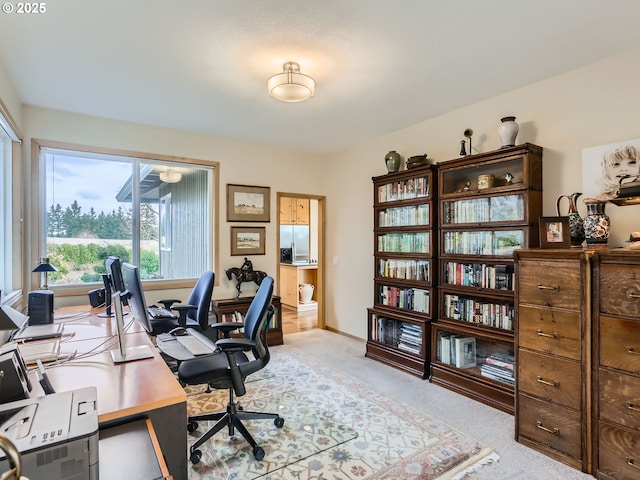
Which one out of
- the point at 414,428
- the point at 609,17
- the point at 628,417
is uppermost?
the point at 609,17

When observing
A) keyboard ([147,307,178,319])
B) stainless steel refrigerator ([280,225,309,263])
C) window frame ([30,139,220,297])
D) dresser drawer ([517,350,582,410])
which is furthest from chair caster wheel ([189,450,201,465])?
stainless steel refrigerator ([280,225,309,263])

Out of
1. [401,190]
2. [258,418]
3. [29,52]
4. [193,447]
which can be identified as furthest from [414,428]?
[29,52]

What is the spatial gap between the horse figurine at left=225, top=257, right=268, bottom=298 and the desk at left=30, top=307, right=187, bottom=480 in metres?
2.64

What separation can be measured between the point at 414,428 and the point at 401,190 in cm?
246

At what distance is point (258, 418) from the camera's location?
2.48 m

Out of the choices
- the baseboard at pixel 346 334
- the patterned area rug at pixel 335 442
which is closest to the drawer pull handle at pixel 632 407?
the patterned area rug at pixel 335 442

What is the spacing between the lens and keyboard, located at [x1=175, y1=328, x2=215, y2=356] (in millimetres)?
2393

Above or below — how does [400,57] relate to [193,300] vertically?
above

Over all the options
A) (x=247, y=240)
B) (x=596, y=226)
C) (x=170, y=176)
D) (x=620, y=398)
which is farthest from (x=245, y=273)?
(x=620, y=398)

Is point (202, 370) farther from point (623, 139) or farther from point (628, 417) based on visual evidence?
point (623, 139)

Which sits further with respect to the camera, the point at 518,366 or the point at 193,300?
the point at 193,300

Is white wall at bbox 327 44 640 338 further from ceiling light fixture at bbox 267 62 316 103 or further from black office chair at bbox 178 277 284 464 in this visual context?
black office chair at bbox 178 277 284 464

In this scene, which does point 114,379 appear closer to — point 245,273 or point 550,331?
point 550,331

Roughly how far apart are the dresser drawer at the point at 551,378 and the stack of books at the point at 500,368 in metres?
0.57
